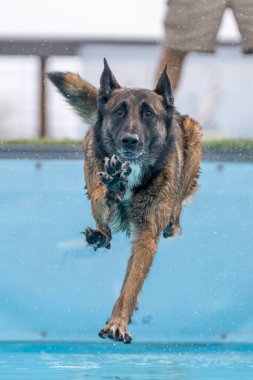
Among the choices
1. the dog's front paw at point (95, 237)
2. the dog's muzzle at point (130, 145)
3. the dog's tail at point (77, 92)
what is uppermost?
the dog's tail at point (77, 92)

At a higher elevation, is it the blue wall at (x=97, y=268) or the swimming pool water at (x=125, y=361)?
the blue wall at (x=97, y=268)

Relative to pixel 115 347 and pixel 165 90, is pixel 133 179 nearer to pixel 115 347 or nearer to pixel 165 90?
pixel 165 90

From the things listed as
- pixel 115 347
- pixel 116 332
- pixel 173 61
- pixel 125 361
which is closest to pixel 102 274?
pixel 115 347

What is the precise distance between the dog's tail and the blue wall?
36.1 inches

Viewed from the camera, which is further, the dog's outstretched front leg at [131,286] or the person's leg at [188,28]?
the person's leg at [188,28]

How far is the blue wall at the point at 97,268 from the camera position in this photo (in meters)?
7.60

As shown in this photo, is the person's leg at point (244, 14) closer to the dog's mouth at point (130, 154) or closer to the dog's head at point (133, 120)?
the dog's head at point (133, 120)

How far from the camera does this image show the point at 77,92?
22.3 ft

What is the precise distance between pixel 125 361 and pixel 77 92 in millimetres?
1581

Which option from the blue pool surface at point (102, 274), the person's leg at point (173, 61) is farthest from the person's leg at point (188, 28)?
the blue pool surface at point (102, 274)

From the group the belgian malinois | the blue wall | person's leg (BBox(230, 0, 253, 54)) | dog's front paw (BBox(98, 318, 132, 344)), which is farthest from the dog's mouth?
person's leg (BBox(230, 0, 253, 54))

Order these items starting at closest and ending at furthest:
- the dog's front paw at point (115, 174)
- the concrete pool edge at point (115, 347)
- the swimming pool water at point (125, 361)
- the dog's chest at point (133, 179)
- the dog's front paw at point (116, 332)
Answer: the dog's front paw at point (116, 332) → the dog's front paw at point (115, 174) → the dog's chest at point (133, 179) → the swimming pool water at point (125, 361) → the concrete pool edge at point (115, 347)

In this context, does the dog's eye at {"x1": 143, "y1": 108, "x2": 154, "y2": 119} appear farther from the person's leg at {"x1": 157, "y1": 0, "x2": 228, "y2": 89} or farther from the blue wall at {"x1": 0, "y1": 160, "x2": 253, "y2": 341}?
the blue wall at {"x1": 0, "y1": 160, "x2": 253, "y2": 341}

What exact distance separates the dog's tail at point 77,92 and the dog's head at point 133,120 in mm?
350
